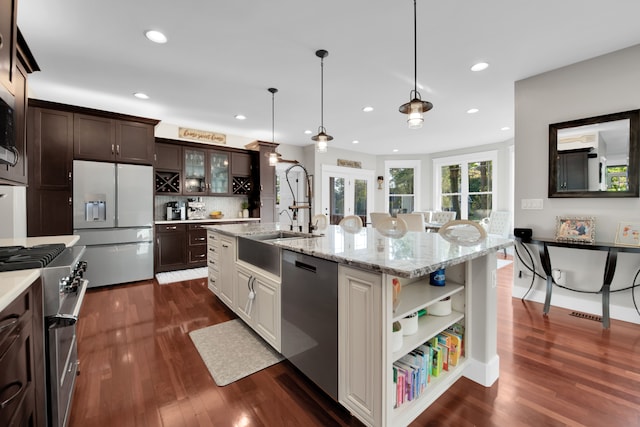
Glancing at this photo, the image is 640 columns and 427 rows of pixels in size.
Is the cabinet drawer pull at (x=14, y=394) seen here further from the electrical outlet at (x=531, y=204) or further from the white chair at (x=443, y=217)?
the white chair at (x=443, y=217)

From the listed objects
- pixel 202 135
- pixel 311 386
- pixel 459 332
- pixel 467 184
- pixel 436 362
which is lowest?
pixel 311 386

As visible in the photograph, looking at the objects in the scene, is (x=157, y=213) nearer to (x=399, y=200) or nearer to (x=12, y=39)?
(x=12, y=39)

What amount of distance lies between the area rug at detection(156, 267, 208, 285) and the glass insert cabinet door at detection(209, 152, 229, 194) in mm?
1568

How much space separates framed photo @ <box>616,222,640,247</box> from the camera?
2.52m

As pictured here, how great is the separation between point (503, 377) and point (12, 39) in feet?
11.7

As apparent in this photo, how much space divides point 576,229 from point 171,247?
5.53m

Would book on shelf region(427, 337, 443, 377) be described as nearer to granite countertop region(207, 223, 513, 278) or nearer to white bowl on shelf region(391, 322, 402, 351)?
white bowl on shelf region(391, 322, 402, 351)

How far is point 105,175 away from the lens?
3822 mm

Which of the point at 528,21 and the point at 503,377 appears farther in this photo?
the point at 528,21

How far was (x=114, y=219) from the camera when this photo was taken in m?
3.86

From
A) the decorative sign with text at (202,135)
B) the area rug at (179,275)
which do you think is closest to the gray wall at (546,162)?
the area rug at (179,275)

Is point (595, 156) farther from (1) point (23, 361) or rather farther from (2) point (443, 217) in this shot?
(1) point (23, 361)

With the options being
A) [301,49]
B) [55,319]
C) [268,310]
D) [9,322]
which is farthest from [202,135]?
[9,322]

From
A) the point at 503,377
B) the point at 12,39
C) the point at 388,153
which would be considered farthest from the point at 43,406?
the point at 388,153
